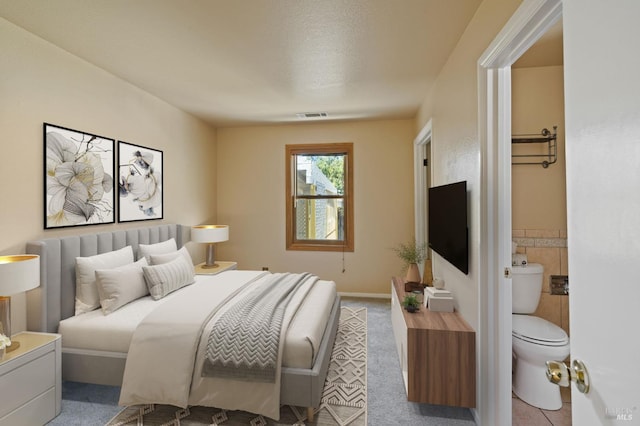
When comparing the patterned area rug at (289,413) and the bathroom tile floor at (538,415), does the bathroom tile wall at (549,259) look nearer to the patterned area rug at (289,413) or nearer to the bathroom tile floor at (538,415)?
the bathroom tile floor at (538,415)

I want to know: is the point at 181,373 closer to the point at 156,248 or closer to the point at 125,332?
the point at 125,332

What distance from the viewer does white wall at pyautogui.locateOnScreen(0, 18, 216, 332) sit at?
6.69 ft

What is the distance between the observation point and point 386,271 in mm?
4418

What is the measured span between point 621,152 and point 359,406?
84.1 inches

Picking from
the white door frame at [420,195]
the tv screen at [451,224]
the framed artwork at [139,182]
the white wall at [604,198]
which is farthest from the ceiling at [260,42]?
the white wall at [604,198]

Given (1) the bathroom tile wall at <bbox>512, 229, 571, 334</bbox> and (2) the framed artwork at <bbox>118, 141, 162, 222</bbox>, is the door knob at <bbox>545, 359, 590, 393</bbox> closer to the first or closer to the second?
(1) the bathroom tile wall at <bbox>512, 229, 571, 334</bbox>

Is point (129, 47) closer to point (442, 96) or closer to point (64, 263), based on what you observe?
point (64, 263)

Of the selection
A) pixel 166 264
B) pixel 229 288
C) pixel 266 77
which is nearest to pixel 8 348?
pixel 166 264

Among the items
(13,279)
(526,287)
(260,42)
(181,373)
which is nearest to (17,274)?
(13,279)

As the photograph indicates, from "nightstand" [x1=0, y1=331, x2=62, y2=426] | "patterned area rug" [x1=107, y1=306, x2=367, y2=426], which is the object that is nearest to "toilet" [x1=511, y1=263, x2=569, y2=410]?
"patterned area rug" [x1=107, y1=306, x2=367, y2=426]

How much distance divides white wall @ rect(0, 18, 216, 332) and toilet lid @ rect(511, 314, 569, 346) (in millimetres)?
3606

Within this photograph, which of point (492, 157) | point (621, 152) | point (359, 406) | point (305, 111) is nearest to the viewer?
point (621, 152)

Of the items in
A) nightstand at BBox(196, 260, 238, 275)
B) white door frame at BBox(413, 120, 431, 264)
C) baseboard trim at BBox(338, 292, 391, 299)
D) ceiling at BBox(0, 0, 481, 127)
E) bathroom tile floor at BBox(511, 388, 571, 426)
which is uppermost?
ceiling at BBox(0, 0, 481, 127)

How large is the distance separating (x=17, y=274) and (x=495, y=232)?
286cm
